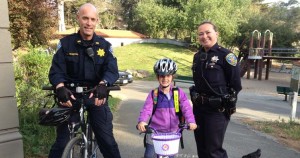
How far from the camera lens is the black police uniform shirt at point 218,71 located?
11.3 ft

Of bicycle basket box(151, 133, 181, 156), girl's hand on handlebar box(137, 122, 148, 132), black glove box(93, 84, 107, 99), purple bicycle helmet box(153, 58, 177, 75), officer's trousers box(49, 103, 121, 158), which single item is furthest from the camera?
officer's trousers box(49, 103, 121, 158)

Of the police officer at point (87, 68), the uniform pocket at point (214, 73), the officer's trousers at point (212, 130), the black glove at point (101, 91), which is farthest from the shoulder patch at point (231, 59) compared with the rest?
the black glove at point (101, 91)

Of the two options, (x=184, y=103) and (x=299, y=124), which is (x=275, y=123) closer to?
(x=299, y=124)

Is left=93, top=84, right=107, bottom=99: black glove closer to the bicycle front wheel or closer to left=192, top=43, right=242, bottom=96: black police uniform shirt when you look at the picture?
the bicycle front wheel

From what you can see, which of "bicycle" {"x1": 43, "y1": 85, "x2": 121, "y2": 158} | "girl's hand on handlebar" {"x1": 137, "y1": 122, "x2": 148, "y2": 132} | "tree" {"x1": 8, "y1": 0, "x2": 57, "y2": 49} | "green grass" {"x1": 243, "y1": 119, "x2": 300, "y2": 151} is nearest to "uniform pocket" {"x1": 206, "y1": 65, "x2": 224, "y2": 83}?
"girl's hand on handlebar" {"x1": 137, "y1": 122, "x2": 148, "y2": 132}

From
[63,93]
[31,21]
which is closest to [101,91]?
[63,93]

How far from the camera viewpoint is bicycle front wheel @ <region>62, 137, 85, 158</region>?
306 cm

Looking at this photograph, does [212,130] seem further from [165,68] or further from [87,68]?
[87,68]

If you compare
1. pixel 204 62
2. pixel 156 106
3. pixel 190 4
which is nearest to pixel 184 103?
pixel 156 106

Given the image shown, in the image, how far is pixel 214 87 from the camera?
3.54 metres

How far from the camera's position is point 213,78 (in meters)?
3.51

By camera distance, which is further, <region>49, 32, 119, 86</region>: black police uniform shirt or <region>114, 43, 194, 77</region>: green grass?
<region>114, 43, 194, 77</region>: green grass

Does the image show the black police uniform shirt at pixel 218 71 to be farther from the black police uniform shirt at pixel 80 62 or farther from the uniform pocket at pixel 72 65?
the uniform pocket at pixel 72 65

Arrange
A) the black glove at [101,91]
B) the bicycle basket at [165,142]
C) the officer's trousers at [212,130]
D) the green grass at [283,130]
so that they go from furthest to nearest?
the green grass at [283,130], the officer's trousers at [212,130], the black glove at [101,91], the bicycle basket at [165,142]
